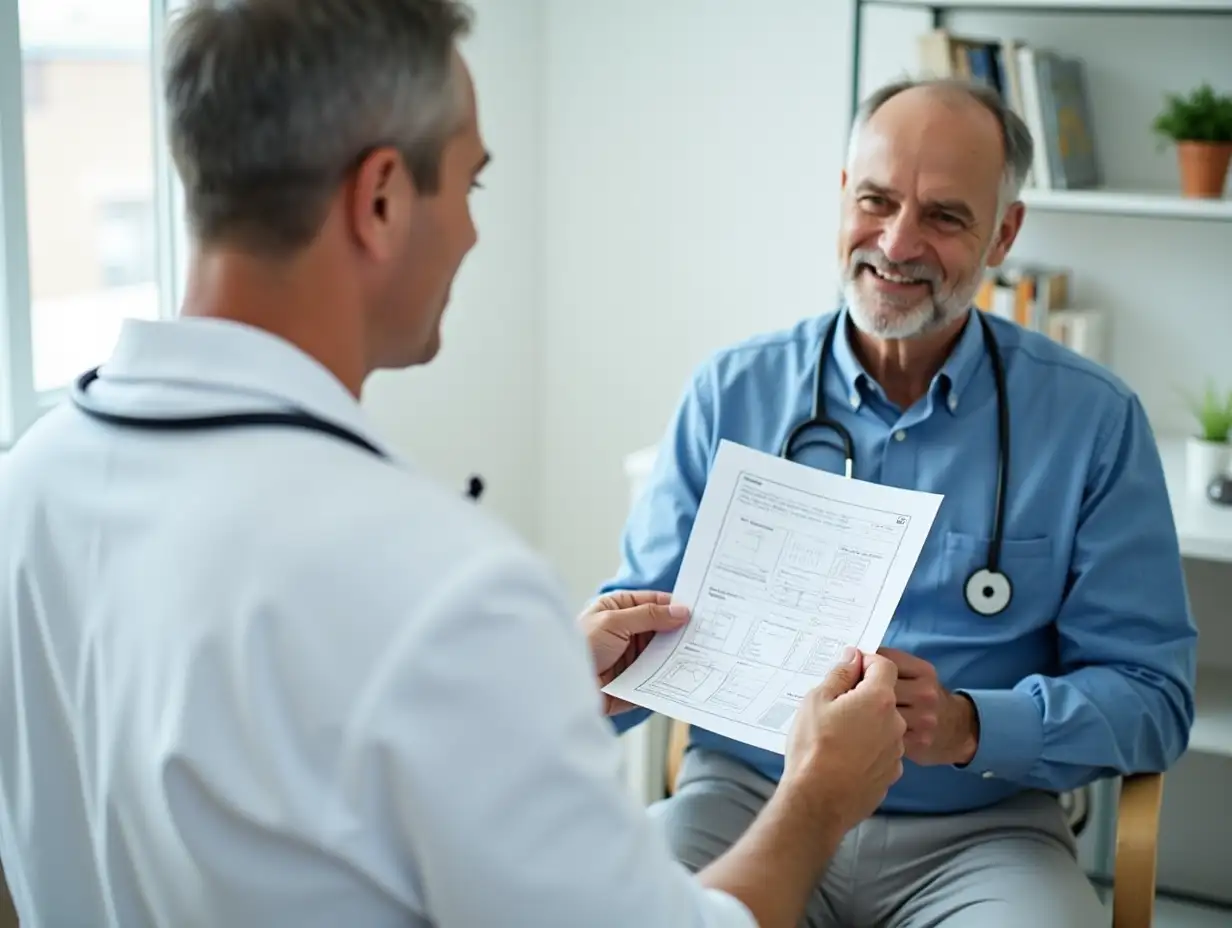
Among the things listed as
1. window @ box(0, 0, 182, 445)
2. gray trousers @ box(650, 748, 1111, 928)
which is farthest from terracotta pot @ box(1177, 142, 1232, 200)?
window @ box(0, 0, 182, 445)

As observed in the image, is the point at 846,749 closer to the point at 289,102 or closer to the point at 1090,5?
the point at 289,102

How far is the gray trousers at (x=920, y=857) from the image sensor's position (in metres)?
1.67

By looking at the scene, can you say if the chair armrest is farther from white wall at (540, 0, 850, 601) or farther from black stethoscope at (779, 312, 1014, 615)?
white wall at (540, 0, 850, 601)

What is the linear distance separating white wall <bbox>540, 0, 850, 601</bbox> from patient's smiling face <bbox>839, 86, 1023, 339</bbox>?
1181 millimetres

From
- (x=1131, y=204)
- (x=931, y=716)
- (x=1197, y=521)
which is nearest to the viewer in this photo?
(x=931, y=716)

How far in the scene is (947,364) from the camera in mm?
1875

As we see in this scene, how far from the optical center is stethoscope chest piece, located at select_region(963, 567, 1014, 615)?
5.78 feet

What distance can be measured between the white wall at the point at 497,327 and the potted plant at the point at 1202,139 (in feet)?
4.63

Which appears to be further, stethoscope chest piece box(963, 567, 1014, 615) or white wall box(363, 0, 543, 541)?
white wall box(363, 0, 543, 541)

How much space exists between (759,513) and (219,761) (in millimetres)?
920

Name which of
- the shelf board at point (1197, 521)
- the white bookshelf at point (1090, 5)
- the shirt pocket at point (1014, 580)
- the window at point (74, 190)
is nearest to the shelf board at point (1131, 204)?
the white bookshelf at point (1090, 5)

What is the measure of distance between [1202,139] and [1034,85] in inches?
12.0

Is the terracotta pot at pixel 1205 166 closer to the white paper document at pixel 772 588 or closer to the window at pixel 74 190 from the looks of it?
the white paper document at pixel 772 588

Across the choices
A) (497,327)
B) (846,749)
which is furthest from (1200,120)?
(846,749)
